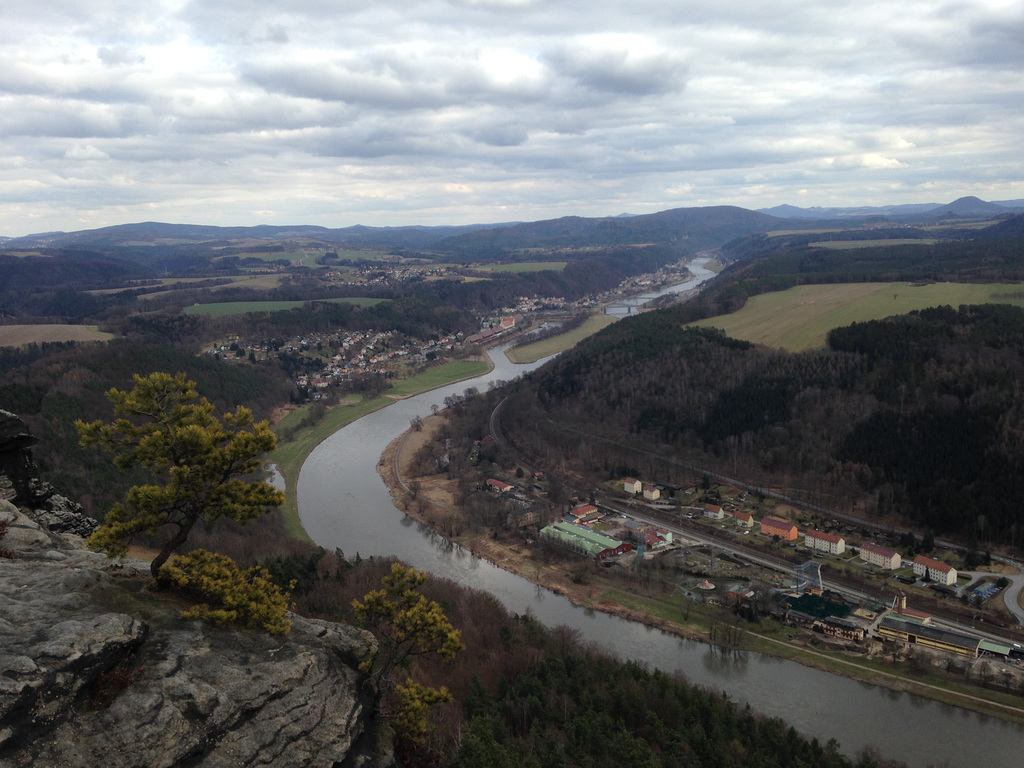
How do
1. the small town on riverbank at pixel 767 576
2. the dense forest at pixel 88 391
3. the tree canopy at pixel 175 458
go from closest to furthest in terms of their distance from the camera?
the tree canopy at pixel 175 458 → the small town on riverbank at pixel 767 576 → the dense forest at pixel 88 391

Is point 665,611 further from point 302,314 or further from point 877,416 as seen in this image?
point 302,314

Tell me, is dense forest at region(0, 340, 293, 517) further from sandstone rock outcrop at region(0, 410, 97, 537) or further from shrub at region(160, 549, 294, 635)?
shrub at region(160, 549, 294, 635)

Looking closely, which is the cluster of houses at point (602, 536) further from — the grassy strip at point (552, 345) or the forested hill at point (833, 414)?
the grassy strip at point (552, 345)

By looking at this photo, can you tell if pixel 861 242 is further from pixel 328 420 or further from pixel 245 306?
pixel 328 420

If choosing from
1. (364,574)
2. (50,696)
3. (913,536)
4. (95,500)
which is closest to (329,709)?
(50,696)

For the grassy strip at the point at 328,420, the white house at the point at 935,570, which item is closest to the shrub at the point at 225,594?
the grassy strip at the point at 328,420

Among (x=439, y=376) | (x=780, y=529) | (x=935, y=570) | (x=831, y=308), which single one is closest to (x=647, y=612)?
(x=780, y=529)

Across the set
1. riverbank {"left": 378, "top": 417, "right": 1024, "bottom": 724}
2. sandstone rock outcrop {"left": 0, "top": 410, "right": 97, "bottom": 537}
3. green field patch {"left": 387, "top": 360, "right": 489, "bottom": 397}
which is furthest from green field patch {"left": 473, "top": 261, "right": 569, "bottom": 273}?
sandstone rock outcrop {"left": 0, "top": 410, "right": 97, "bottom": 537}
